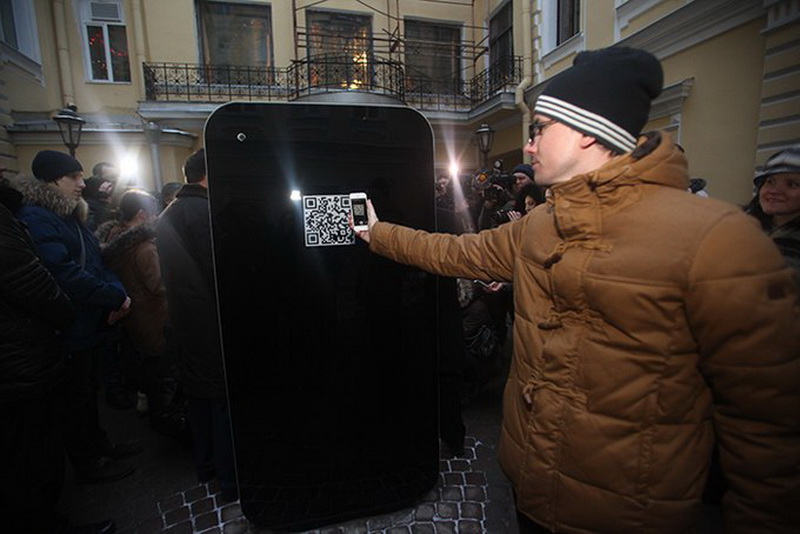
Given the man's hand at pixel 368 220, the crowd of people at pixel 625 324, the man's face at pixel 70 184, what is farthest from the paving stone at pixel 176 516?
the man's face at pixel 70 184

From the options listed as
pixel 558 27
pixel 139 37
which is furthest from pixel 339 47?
pixel 558 27

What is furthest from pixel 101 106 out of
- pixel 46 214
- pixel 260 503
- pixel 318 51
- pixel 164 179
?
pixel 260 503

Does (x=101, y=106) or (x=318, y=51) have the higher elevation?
(x=318, y=51)

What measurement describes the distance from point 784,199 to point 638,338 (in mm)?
1539

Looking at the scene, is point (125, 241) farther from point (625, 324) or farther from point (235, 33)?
point (235, 33)

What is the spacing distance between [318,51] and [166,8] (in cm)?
372

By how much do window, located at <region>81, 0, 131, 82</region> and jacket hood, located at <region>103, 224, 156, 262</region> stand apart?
10565 millimetres

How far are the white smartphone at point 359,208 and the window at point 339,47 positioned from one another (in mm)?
10441

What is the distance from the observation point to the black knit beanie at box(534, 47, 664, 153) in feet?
3.38

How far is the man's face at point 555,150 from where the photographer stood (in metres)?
1.12

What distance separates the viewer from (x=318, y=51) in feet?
38.1

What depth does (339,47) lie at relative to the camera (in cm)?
1162

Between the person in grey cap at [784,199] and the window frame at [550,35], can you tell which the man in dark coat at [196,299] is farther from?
the window frame at [550,35]

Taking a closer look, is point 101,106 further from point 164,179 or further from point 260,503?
point 260,503
